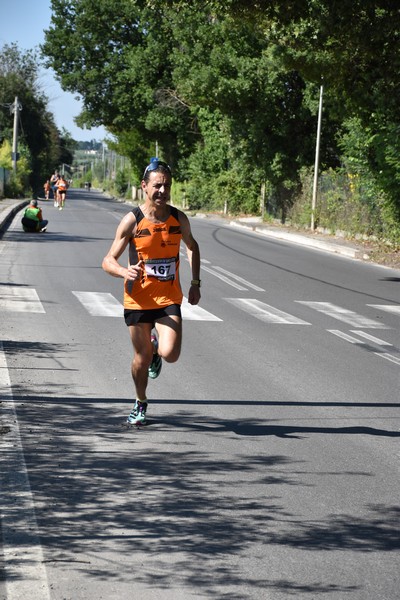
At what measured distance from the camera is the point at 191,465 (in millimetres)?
6801

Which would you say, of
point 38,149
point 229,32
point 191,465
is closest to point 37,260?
point 191,465

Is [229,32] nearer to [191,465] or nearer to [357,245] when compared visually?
[357,245]

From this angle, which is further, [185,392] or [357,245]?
[357,245]

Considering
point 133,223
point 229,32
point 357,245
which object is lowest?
point 357,245

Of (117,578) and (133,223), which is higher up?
(133,223)

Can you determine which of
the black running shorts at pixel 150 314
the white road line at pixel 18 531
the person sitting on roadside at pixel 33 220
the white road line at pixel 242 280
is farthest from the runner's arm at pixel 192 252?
the person sitting on roadside at pixel 33 220

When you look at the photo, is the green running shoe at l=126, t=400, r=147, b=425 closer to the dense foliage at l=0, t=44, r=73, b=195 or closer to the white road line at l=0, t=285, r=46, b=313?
the white road line at l=0, t=285, r=46, b=313

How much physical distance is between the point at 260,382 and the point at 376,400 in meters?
1.12

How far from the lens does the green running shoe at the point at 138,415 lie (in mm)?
7863

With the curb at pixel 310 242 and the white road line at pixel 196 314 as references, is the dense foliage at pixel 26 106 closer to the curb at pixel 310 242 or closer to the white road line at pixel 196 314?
the curb at pixel 310 242

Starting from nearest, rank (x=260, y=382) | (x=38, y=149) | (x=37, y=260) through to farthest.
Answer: (x=260, y=382)
(x=37, y=260)
(x=38, y=149)

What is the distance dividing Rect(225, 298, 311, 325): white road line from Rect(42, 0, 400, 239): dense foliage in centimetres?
783

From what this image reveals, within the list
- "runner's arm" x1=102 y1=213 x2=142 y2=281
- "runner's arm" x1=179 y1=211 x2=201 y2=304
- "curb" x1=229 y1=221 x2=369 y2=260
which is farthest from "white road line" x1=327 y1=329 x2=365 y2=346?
"curb" x1=229 y1=221 x2=369 y2=260

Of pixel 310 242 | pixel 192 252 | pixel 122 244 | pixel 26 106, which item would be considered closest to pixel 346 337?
pixel 192 252
